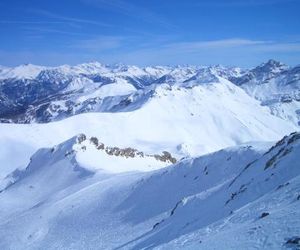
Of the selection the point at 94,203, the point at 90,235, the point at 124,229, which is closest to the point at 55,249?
the point at 90,235

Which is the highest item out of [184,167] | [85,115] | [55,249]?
[85,115]

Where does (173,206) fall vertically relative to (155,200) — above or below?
below

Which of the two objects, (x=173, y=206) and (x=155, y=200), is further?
(x=155, y=200)

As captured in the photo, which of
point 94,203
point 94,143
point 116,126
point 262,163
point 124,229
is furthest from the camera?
point 116,126

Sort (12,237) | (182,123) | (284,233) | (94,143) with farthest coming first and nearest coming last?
(182,123) → (94,143) → (12,237) → (284,233)

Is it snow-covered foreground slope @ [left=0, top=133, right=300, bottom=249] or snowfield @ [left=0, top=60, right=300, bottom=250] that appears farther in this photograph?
snowfield @ [left=0, top=60, right=300, bottom=250]

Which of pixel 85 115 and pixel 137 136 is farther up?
pixel 85 115

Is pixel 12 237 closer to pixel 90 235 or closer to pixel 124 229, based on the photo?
pixel 90 235

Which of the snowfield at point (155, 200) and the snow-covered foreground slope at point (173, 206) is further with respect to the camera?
the snowfield at point (155, 200)
